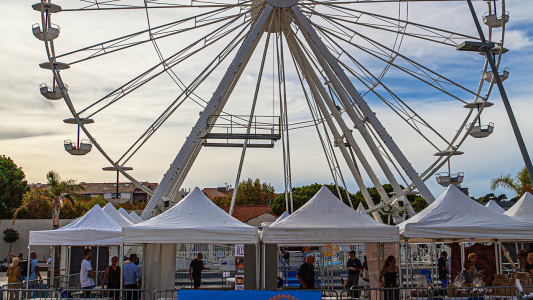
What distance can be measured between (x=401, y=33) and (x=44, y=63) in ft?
46.2

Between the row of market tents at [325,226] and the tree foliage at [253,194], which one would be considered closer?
the row of market tents at [325,226]

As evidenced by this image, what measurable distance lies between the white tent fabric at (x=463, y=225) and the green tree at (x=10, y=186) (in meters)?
50.0

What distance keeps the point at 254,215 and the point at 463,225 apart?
46.4 m

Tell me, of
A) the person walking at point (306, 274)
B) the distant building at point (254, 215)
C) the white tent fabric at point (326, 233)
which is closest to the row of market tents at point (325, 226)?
the white tent fabric at point (326, 233)

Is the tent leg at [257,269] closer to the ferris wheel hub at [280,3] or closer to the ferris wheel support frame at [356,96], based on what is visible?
the ferris wheel support frame at [356,96]

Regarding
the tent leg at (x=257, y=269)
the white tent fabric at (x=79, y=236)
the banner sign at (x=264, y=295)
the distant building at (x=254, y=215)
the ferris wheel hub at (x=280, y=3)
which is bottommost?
the banner sign at (x=264, y=295)

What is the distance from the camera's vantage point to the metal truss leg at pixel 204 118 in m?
18.5

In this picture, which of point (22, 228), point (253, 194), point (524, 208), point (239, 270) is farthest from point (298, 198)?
point (239, 270)

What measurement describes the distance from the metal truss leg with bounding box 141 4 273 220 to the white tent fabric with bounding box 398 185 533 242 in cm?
839

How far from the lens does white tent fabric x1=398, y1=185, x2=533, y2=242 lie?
12453 millimetres

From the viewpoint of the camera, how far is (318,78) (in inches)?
864

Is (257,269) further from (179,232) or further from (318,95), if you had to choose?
(318,95)

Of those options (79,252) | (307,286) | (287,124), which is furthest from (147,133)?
(307,286)

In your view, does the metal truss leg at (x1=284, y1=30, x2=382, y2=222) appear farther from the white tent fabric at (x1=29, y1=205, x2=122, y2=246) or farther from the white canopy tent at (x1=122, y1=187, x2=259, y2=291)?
the white tent fabric at (x1=29, y1=205, x2=122, y2=246)
